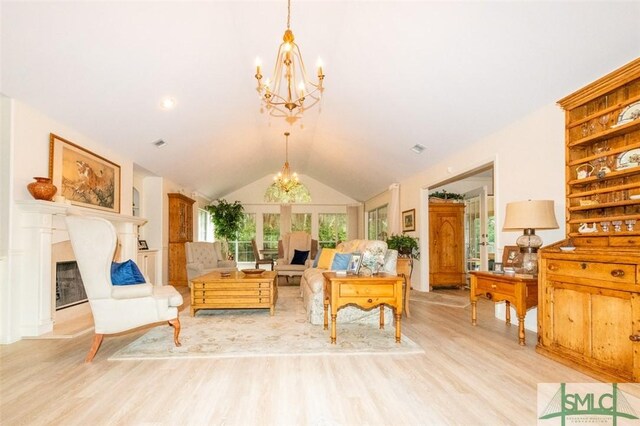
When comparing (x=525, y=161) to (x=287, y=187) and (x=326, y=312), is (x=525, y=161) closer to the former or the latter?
(x=326, y=312)

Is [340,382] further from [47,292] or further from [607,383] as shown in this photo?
[47,292]

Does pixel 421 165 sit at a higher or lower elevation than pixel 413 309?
Answer: higher

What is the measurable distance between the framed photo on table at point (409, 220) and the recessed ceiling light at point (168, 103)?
4836 millimetres

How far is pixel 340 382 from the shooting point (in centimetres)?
248

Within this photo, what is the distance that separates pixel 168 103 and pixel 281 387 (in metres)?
3.92

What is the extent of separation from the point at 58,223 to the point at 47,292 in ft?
2.73

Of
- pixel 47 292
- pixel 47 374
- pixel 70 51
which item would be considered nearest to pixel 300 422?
pixel 47 374

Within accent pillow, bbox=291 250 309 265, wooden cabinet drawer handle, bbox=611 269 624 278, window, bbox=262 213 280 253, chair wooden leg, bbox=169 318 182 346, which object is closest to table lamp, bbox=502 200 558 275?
wooden cabinet drawer handle, bbox=611 269 624 278

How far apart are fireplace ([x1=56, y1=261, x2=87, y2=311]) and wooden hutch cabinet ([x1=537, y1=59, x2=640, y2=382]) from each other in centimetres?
519

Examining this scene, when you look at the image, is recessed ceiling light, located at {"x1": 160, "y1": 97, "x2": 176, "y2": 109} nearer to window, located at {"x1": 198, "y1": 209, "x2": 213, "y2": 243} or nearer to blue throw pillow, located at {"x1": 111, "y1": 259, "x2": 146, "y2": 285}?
blue throw pillow, located at {"x1": 111, "y1": 259, "x2": 146, "y2": 285}

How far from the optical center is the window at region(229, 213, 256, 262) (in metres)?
11.7

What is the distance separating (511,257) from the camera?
4.06 meters

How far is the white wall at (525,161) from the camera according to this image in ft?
11.5

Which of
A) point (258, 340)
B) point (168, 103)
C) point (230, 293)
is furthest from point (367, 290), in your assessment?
point (168, 103)
